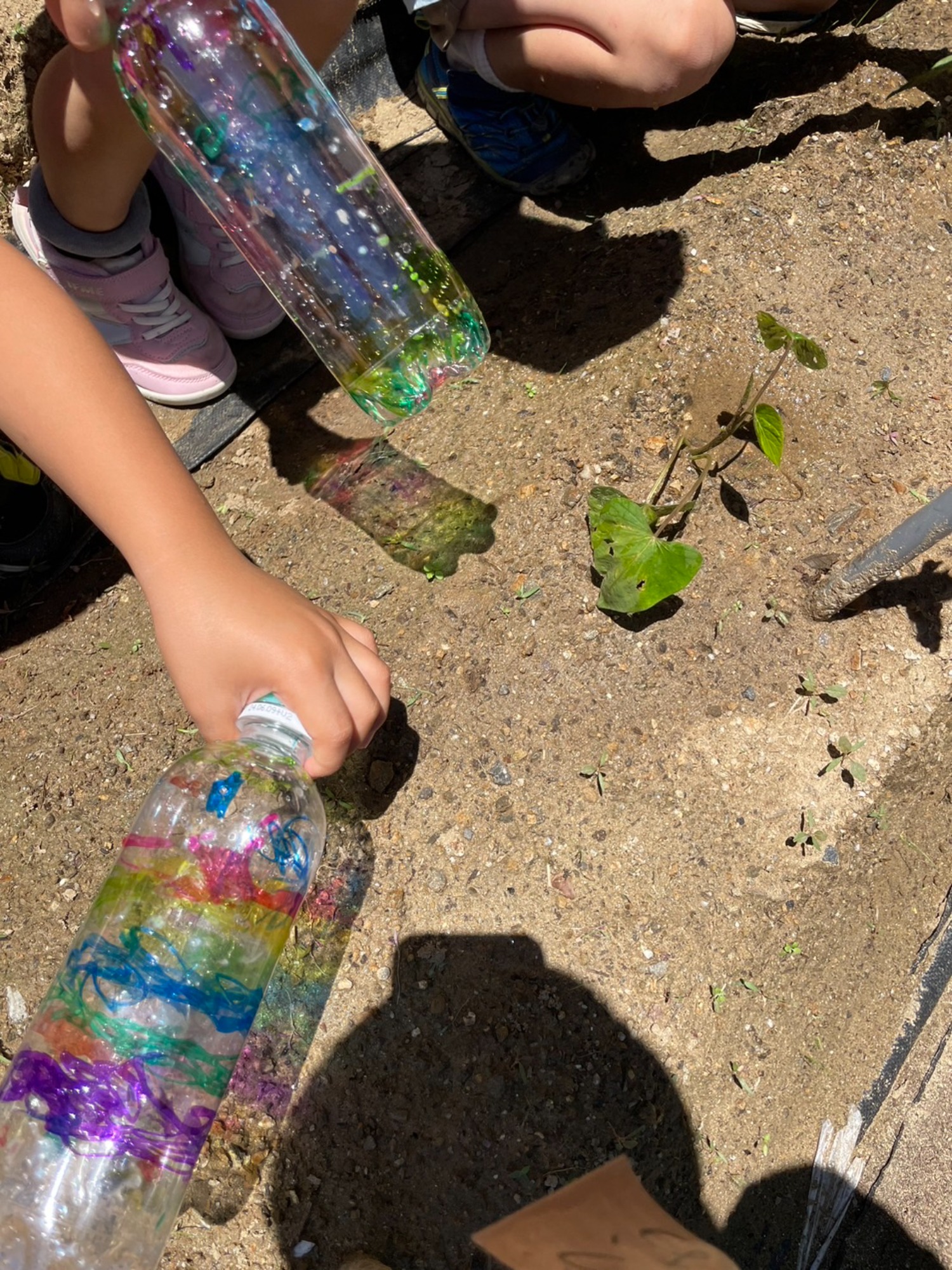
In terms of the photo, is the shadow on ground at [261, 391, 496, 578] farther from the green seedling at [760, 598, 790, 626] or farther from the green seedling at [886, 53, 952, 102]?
the green seedling at [886, 53, 952, 102]

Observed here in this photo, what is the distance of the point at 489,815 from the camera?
1.36 metres

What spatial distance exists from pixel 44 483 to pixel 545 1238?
1.49m

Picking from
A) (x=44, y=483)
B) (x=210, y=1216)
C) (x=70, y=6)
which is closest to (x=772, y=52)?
(x=70, y=6)

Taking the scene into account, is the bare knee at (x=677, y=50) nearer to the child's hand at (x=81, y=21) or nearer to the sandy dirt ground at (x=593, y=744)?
the sandy dirt ground at (x=593, y=744)

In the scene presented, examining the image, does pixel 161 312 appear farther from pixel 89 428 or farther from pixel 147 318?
pixel 89 428

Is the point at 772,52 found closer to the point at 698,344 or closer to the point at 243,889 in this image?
the point at 698,344

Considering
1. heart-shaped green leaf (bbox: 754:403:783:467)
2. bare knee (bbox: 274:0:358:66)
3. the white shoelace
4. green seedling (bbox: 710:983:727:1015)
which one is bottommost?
green seedling (bbox: 710:983:727:1015)

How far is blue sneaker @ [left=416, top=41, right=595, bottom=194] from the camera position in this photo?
1977 millimetres

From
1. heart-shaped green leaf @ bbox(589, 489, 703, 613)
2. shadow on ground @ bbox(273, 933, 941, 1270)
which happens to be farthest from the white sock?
shadow on ground @ bbox(273, 933, 941, 1270)

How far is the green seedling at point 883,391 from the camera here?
160 centimetres

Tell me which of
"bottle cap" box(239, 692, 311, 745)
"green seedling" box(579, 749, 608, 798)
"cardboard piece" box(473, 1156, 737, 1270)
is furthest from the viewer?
"green seedling" box(579, 749, 608, 798)

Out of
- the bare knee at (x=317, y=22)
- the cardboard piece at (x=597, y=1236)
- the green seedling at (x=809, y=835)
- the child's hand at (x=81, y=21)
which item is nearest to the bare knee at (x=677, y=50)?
the bare knee at (x=317, y=22)

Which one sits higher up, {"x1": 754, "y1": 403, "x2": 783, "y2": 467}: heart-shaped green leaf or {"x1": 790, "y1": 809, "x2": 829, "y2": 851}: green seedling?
{"x1": 754, "y1": 403, "x2": 783, "y2": 467}: heart-shaped green leaf

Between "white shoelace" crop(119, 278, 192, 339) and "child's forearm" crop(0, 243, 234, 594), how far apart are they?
664mm
